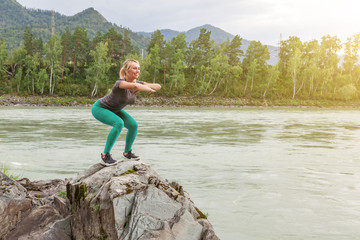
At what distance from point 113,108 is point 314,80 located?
109 meters

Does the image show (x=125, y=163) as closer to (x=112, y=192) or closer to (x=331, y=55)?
(x=112, y=192)

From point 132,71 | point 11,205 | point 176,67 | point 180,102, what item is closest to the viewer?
point 11,205

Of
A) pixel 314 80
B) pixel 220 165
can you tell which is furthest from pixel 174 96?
pixel 220 165

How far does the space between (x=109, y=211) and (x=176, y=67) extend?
83.3m

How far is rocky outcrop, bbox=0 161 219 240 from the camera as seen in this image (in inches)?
172

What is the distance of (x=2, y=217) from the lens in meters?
4.80

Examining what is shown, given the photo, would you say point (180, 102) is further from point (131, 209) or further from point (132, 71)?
point (131, 209)

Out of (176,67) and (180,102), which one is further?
(176,67)

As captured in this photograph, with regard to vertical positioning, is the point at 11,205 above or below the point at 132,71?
below

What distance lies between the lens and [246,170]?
45.0 feet

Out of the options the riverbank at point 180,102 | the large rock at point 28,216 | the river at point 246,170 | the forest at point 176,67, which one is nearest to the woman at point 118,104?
the large rock at point 28,216

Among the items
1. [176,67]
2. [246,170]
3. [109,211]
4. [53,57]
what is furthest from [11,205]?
[176,67]

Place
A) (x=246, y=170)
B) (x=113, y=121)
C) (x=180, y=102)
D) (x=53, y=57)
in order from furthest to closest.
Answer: (x=180, y=102) → (x=53, y=57) → (x=246, y=170) → (x=113, y=121)

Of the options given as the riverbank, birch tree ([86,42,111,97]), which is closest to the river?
the riverbank
